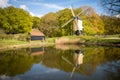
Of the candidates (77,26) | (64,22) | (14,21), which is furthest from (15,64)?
(14,21)

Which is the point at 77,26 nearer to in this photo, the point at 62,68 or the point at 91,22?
the point at 91,22

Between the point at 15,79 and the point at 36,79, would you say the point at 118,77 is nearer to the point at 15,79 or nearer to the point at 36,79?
the point at 36,79

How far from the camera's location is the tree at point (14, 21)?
64.2 m

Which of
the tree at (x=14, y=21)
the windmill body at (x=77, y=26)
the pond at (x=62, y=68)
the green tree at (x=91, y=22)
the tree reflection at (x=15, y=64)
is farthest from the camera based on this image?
the green tree at (x=91, y=22)

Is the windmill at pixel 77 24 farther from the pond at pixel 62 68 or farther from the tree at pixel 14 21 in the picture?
the pond at pixel 62 68

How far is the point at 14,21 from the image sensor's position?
65312 mm

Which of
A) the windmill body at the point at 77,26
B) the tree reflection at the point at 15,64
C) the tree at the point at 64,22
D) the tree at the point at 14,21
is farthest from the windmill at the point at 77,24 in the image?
the tree reflection at the point at 15,64

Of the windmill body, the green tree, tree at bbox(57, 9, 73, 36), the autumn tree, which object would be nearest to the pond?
the windmill body

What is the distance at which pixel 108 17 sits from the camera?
31.8m

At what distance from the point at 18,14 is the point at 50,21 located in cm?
2280

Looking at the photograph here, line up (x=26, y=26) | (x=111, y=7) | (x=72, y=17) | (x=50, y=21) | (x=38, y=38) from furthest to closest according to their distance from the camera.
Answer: (x=50, y=21) < (x=26, y=26) < (x=72, y=17) < (x=38, y=38) < (x=111, y=7)

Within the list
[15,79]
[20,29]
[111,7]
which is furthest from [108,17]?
[20,29]

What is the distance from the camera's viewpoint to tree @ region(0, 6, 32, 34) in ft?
211

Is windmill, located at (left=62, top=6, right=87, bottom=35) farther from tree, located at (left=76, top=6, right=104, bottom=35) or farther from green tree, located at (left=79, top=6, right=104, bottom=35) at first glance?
green tree, located at (left=79, top=6, right=104, bottom=35)
